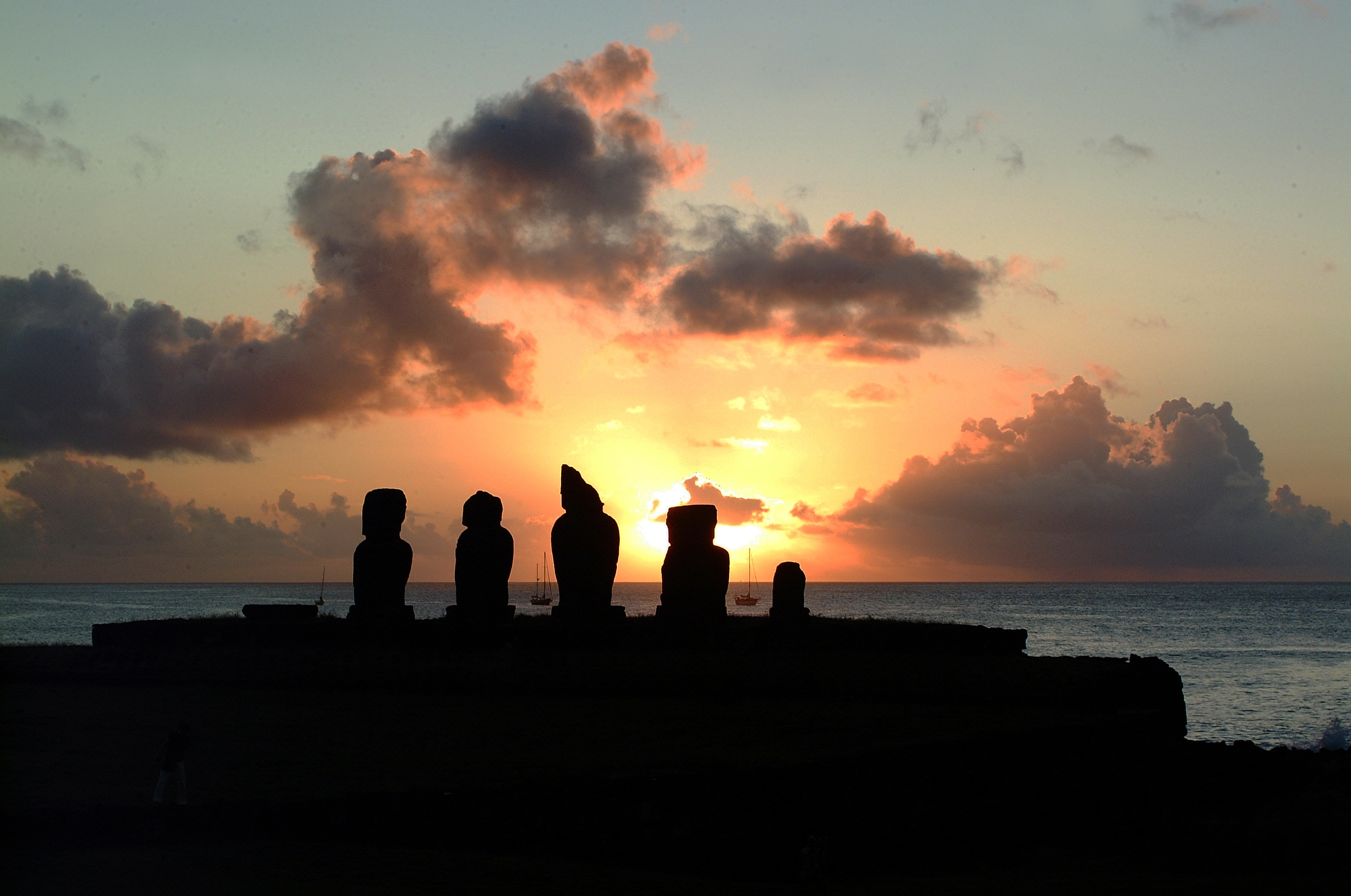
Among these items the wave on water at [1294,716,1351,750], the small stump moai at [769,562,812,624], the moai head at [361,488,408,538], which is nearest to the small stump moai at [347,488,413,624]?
the moai head at [361,488,408,538]

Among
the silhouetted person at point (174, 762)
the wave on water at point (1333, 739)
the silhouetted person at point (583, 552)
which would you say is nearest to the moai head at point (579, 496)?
the silhouetted person at point (583, 552)

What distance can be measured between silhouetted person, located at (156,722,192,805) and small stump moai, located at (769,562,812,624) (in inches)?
551

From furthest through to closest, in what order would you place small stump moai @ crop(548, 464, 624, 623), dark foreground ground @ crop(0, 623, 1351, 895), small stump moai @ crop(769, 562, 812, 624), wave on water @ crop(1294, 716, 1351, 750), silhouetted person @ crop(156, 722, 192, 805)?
wave on water @ crop(1294, 716, 1351, 750), small stump moai @ crop(769, 562, 812, 624), small stump moai @ crop(548, 464, 624, 623), silhouetted person @ crop(156, 722, 192, 805), dark foreground ground @ crop(0, 623, 1351, 895)

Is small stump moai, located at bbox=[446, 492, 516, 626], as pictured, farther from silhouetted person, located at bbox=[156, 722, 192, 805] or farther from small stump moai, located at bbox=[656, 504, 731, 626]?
silhouetted person, located at bbox=[156, 722, 192, 805]

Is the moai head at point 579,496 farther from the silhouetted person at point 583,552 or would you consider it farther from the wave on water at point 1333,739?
the wave on water at point 1333,739

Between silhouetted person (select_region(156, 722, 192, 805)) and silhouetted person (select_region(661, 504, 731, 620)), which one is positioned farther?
silhouetted person (select_region(661, 504, 731, 620))

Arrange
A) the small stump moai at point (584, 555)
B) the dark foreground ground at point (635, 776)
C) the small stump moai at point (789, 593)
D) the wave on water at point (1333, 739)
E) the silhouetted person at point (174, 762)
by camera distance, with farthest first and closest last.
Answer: the wave on water at point (1333, 739)
the small stump moai at point (789, 593)
the small stump moai at point (584, 555)
the silhouetted person at point (174, 762)
the dark foreground ground at point (635, 776)

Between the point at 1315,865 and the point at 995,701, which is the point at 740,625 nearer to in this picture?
the point at 995,701

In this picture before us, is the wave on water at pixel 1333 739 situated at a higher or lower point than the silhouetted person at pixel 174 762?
lower

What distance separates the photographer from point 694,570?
914 inches

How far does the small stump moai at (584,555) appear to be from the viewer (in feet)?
72.6

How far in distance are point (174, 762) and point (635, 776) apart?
185 inches

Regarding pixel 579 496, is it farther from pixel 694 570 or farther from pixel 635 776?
pixel 635 776

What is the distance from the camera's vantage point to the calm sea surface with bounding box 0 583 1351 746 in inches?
1446
